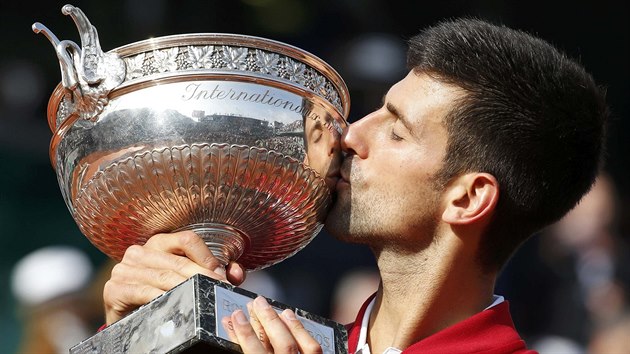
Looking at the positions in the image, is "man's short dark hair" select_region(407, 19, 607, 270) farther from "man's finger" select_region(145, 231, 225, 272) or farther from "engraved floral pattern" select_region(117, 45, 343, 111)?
"man's finger" select_region(145, 231, 225, 272)

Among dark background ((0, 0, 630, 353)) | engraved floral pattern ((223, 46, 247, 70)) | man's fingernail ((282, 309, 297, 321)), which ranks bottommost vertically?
→ dark background ((0, 0, 630, 353))

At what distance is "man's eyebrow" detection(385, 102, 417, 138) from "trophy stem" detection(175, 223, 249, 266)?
0.53 metres

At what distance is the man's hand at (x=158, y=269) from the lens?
3.36 meters

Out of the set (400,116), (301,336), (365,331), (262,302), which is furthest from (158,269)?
(400,116)

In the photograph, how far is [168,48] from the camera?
337cm

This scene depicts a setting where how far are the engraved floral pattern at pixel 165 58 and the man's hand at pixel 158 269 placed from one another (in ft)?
1.33

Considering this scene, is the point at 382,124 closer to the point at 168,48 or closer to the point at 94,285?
Result: the point at 168,48

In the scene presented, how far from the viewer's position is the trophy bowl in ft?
10.9

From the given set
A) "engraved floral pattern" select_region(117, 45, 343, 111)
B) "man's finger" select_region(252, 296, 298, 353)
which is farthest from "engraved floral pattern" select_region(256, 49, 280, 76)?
"man's finger" select_region(252, 296, 298, 353)

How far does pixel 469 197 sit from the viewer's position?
3746 mm

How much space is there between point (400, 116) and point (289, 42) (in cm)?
520

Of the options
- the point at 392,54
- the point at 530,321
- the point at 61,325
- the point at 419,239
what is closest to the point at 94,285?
the point at 61,325

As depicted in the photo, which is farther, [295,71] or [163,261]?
[295,71]

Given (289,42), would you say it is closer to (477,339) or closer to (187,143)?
(477,339)
